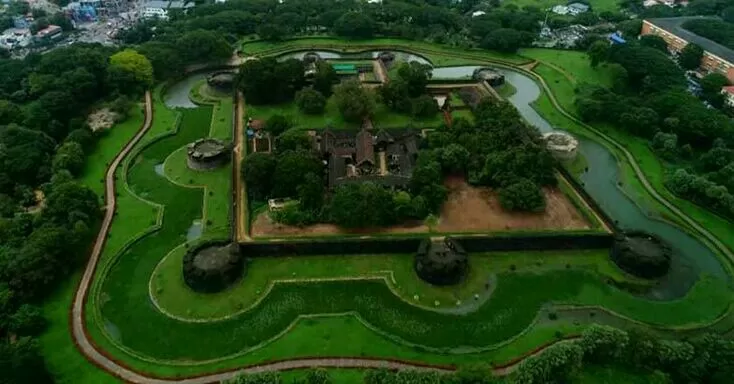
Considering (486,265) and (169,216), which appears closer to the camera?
(486,265)

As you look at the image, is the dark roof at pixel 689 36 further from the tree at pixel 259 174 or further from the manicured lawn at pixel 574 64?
the tree at pixel 259 174

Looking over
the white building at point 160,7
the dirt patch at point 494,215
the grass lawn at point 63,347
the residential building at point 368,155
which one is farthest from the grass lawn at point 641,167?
the white building at point 160,7

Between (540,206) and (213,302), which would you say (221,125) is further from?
(540,206)

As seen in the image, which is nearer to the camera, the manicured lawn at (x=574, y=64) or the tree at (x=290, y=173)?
the tree at (x=290, y=173)

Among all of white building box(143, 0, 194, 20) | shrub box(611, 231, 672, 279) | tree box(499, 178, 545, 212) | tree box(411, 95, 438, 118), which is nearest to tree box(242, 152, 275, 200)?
tree box(499, 178, 545, 212)

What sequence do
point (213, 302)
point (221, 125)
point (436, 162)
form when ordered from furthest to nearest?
point (221, 125)
point (436, 162)
point (213, 302)

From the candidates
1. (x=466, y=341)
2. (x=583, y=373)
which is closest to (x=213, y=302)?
(x=466, y=341)
